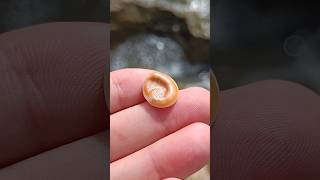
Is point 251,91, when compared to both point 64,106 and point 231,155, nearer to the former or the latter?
point 231,155

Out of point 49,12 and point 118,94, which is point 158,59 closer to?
point 118,94

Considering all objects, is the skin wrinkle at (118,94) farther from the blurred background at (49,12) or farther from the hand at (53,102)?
the blurred background at (49,12)

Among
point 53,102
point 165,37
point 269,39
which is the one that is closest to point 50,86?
point 53,102

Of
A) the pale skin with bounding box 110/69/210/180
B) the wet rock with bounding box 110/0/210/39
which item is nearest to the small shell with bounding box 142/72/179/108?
the pale skin with bounding box 110/69/210/180

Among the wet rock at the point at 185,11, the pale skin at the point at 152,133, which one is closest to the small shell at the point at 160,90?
the pale skin at the point at 152,133

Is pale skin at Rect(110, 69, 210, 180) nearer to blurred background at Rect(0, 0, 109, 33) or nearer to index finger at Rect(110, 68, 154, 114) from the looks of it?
index finger at Rect(110, 68, 154, 114)
